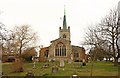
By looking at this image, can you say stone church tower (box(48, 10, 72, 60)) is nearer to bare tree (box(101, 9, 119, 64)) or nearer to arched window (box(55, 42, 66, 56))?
arched window (box(55, 42, 66, 56))

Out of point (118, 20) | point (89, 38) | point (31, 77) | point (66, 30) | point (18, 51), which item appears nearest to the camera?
point (31, 77)

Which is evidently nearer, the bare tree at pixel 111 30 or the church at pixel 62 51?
the bare tree at pixel 111 30

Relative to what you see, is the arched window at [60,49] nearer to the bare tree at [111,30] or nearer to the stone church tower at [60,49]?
the stone church tower at [60,49]

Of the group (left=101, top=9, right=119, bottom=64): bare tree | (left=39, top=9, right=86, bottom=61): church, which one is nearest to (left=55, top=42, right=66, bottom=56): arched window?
(left=39, top=9, right=86, bottom=61): church

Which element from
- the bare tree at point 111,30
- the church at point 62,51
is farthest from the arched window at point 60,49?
the bare tree at point 111,30

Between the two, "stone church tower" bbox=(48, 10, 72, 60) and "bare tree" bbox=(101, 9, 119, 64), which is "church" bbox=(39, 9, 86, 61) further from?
"bare tree" bbox=(101, 9, 119, 64)

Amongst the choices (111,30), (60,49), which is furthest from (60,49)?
(111,30)

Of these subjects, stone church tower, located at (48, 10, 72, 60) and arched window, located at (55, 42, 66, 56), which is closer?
stone church tower, located at (48, 10, 72, 60)

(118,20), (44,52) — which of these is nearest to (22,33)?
(44,52)

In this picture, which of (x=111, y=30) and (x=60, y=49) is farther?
(x=60, y=49)

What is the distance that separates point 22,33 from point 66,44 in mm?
22978

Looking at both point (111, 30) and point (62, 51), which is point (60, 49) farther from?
point (111, 30)

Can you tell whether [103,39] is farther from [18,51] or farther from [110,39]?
[18,51]

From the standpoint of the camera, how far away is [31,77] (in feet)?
129
